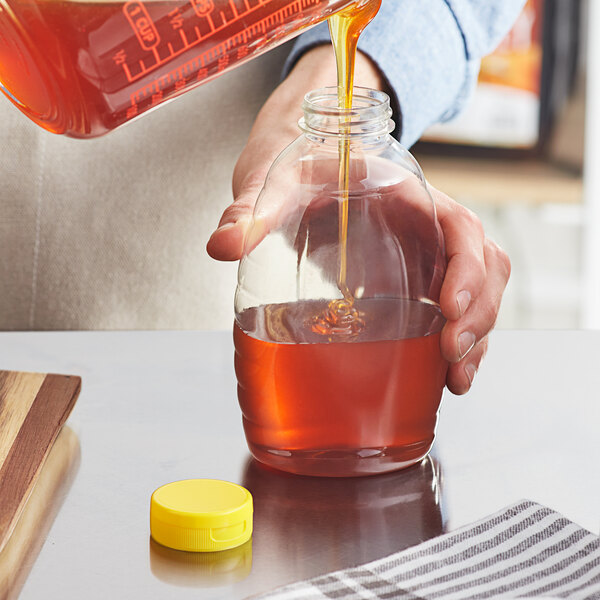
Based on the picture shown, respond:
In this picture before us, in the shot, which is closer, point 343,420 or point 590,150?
point 343,420

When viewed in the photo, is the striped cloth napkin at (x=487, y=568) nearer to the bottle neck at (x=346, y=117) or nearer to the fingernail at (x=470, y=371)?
the fingernail at (x=470, y=371)

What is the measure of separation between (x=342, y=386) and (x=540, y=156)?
1796 millimetres

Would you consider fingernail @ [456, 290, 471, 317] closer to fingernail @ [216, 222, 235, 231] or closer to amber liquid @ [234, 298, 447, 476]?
amber liquid @ [234, 298, 447, 476]

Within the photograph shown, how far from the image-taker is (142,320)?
4.33ft

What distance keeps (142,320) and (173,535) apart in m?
0.78

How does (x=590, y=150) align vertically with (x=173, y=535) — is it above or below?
above

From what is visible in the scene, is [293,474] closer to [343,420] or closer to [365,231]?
[343,420]

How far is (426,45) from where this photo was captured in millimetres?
1084

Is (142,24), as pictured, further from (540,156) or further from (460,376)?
(540,156)

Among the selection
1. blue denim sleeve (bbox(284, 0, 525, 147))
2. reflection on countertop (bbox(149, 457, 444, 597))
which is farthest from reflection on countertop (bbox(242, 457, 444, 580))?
blue denim sleeve (bbox(284, 0, 525, 147))

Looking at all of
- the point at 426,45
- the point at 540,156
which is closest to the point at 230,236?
the point at 426,45

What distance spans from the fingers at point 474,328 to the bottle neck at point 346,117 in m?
0.13

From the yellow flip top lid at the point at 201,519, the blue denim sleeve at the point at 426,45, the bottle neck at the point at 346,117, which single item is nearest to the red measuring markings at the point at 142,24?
the bottle neck at the point at 346,117

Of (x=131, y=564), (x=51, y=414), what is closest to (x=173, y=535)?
(x=131, y=564)
